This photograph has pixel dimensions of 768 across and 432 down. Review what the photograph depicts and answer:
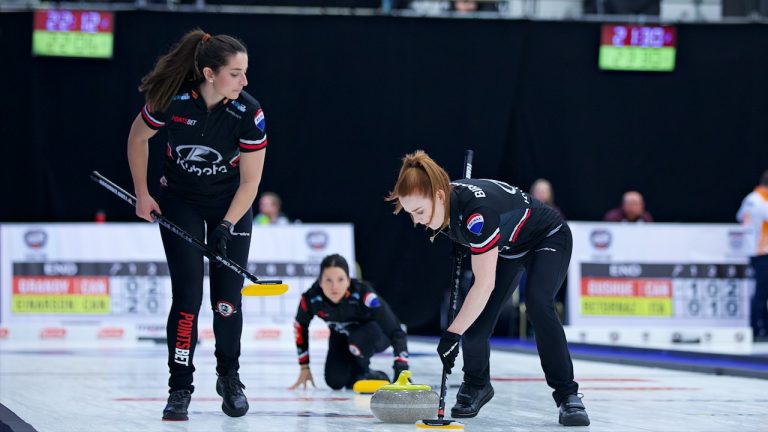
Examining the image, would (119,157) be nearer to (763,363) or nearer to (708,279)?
(708,279)

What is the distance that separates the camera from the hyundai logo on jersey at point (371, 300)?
611cm

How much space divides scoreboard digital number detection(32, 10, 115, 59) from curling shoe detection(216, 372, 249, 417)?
6907 millimetres

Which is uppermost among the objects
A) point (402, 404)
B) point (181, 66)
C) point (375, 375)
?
point (181, 66)

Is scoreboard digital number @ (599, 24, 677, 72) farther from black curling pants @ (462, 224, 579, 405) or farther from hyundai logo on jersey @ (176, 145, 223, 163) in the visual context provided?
hyundai logo on jersey @ (176, 145, 223, 163)

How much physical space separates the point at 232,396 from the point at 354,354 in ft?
5.37

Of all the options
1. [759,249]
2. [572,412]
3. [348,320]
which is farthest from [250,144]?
[759,249]

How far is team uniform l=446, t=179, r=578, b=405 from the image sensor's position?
13.9 ft

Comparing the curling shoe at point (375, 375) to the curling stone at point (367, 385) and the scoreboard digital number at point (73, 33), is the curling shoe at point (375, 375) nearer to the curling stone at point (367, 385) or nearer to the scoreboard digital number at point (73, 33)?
the curling stone at point (367, 385)

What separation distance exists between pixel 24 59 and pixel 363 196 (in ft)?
11.3

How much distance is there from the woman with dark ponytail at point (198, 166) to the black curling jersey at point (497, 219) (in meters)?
0.81

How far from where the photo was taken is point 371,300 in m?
6.11

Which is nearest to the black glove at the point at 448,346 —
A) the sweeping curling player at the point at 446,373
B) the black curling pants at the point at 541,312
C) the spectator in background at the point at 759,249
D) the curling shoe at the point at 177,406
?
the sweeping curling player at the point at 446,373

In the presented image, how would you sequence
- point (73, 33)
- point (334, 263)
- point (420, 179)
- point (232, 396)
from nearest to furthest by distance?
point (420, 179) → point (232, 396) → point (334, 263) → point (73, 33)

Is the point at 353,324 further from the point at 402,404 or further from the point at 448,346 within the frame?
the point at 448,346
